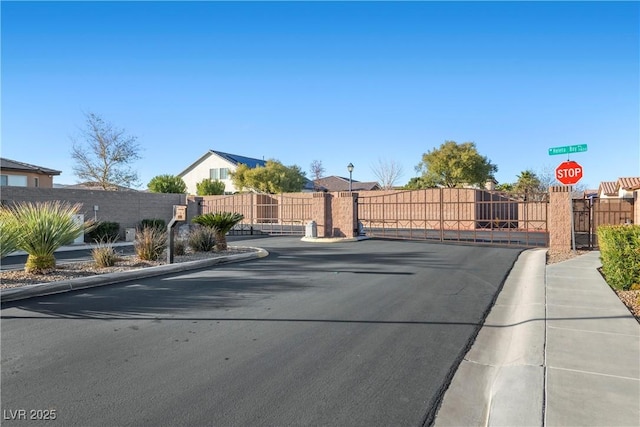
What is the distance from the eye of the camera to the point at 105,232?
770 inches

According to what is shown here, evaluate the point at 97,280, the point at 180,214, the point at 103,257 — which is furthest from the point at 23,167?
the point at 97,280

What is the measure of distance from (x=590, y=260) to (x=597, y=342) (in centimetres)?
893

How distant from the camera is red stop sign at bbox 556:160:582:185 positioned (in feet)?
48.3

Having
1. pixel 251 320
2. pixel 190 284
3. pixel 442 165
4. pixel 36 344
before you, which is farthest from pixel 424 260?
pixel 442 165

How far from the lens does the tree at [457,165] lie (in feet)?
127

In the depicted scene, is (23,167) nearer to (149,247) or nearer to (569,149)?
(149,247)

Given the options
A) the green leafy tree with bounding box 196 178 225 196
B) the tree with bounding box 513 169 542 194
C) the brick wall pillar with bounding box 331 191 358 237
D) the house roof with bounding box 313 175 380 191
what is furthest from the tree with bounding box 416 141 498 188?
the house roof with bounding box 313 175 380 191

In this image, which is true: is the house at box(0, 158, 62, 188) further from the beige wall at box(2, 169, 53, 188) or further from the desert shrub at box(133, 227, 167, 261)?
the desert shrub at box(133, 227, 167, 261)

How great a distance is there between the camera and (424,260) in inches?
526

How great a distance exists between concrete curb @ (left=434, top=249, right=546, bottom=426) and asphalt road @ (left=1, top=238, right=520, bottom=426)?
0.18 meters

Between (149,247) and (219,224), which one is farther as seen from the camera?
(219,224)

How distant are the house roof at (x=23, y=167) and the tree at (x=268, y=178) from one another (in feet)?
68.2

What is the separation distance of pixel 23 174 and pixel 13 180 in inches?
36.3

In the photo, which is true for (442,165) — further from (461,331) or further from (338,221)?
(461,331)
